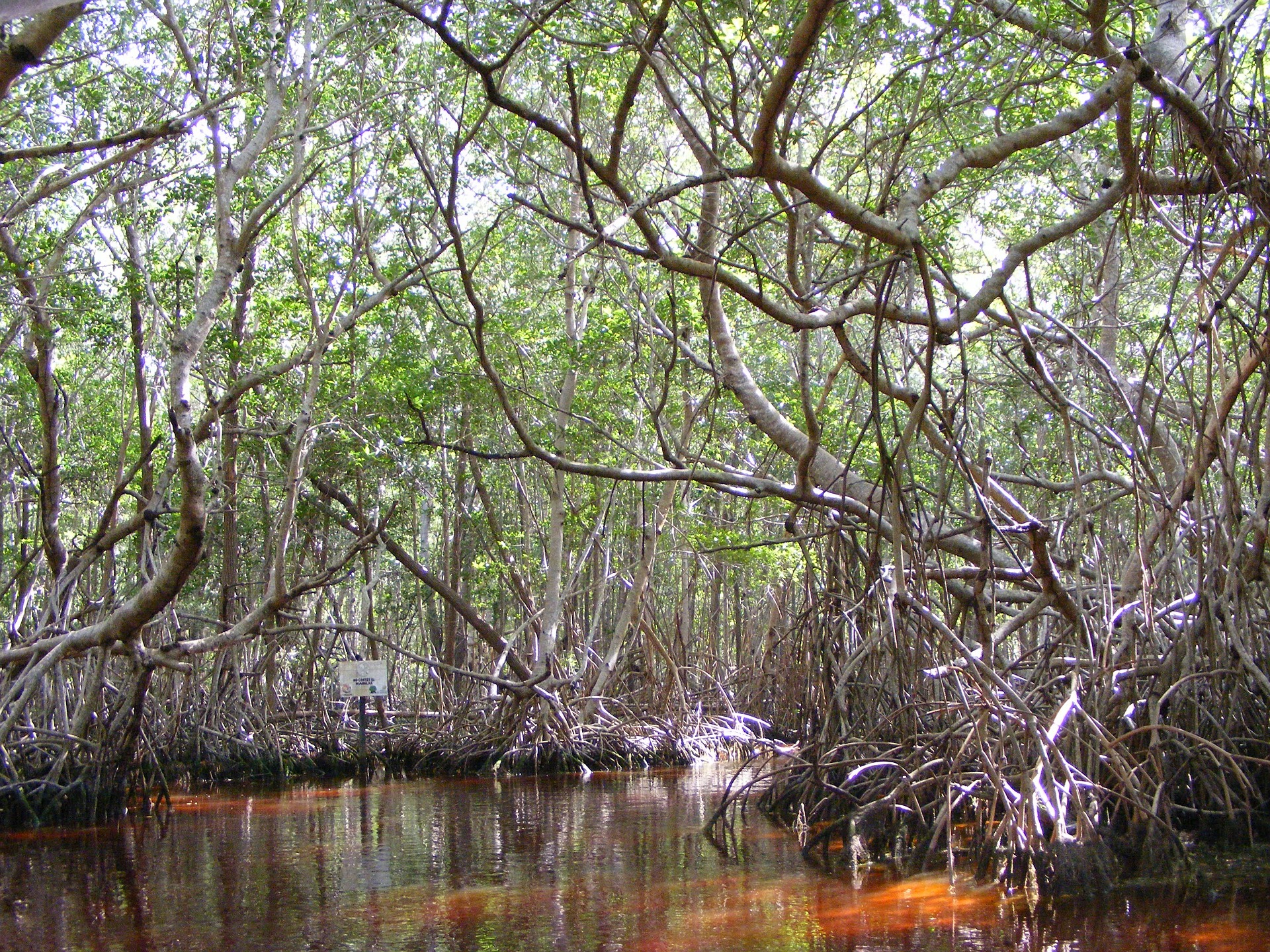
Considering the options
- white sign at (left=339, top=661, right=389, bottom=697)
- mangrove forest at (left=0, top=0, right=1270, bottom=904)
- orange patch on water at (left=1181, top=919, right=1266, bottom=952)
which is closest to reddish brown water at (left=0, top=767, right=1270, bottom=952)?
orange patch on water at (left=1181, top=919, right=1266, bottom=952)

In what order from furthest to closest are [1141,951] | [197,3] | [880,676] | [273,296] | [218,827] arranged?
[273,296] → [197,3] → [218,827] → [880,676] → [1141,951]

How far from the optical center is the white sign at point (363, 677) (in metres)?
10.6

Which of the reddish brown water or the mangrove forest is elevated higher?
the mangrove forest

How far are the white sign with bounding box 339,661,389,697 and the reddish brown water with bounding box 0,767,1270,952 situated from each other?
278cm

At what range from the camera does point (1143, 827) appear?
459 centimetres

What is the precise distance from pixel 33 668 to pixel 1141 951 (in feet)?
20.3

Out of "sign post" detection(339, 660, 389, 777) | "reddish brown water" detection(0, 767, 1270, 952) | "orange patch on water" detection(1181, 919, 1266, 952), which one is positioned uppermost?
"sign post" detection(339, 660, 389, 777)

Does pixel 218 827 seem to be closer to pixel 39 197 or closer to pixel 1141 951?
pixel 39 197

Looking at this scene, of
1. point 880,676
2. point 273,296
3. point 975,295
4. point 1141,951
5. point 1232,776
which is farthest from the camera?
point 273,296

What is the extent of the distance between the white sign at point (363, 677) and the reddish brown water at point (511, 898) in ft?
9.12

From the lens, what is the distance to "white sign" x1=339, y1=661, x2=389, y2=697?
1058cm

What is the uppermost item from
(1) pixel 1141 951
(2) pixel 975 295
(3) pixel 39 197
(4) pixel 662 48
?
(3) pixel 39 197

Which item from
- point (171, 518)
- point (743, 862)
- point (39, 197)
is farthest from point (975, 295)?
point (171, 518)

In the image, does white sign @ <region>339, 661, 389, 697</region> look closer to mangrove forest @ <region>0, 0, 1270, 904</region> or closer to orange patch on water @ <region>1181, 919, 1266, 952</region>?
mangrove forest @ <region>0, 0, 1270, 904</region>
